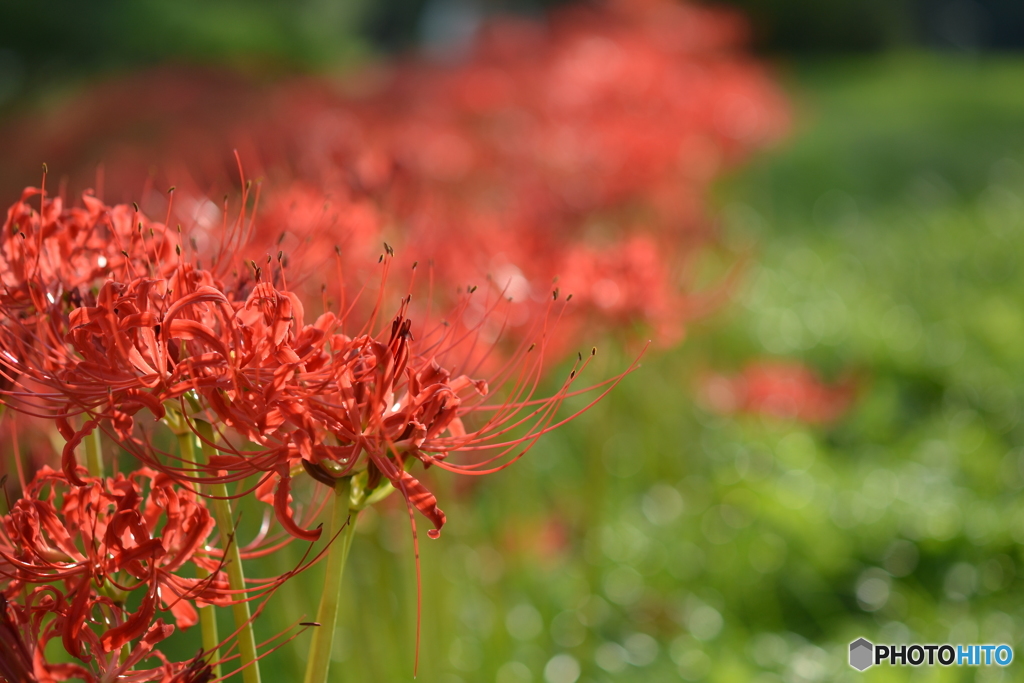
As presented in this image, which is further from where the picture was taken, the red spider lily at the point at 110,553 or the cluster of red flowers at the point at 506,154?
the cluster of red flowers at the point at 506,154

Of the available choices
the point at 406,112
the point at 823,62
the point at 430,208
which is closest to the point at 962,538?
the point at 430,208

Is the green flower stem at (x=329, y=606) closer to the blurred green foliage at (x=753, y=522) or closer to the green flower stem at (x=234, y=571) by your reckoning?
the green flower stem at (x=234, y=571)

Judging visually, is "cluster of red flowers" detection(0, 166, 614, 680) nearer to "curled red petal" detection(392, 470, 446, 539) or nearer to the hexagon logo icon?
"curled red petal" detection(392, 470, 446, 539)

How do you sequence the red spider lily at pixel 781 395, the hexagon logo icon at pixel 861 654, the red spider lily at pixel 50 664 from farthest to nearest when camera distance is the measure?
the red spider lily at pixel 781 395 → the hexagon logo icon at pixel 861 654 → the red spider lily at pixel 50 664

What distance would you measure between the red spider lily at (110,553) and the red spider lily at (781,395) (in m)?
3.55

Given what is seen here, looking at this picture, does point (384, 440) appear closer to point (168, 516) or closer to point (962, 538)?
point (168, 516)

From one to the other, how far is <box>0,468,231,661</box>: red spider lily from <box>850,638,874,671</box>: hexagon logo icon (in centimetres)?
201

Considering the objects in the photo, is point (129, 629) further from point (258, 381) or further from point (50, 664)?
point (258, 381)

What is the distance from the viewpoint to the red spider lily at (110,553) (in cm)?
101

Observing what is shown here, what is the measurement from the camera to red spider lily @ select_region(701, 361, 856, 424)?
4.39 m

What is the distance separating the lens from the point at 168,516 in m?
1.11

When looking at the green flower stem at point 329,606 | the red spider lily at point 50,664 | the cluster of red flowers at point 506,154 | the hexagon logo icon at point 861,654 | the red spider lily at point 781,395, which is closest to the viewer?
the red spider lily at point 50,664

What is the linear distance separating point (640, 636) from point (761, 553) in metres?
0.59

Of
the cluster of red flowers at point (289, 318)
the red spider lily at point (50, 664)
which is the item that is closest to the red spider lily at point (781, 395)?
the cluster of red flowers at point (289, 318)
